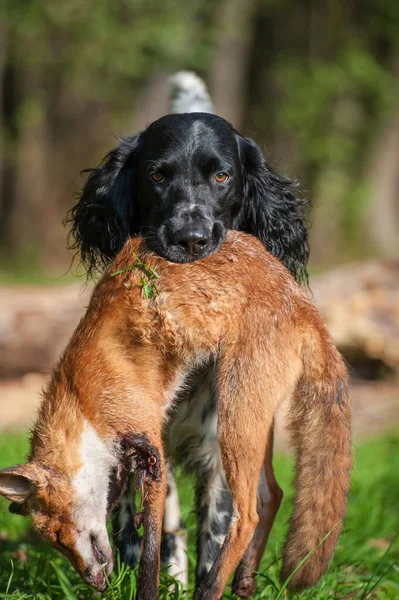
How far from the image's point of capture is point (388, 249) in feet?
72.5

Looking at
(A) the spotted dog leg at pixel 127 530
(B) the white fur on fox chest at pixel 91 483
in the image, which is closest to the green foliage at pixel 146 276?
(B) the white fur on fox chest at pixel 91 483

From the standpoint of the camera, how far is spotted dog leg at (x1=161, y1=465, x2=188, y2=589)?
188 inches

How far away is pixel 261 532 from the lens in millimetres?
4102

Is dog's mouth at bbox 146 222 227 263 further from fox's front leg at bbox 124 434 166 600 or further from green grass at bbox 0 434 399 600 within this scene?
green grass at bbox 0 434 399 600

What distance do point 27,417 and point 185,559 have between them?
491cm

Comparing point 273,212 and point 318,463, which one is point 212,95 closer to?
point 273,212

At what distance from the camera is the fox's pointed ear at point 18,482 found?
3.54 meters

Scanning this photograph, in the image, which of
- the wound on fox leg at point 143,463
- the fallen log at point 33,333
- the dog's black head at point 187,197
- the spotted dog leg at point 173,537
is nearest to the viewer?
the wound on fox leg at point 143,463

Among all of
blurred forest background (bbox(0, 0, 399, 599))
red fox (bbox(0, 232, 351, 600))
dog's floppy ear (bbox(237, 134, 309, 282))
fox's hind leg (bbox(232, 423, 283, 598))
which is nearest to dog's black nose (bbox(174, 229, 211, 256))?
red fox (bbox(0, 232, 351, 600))

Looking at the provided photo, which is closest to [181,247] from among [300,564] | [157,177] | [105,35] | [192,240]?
[192,240]

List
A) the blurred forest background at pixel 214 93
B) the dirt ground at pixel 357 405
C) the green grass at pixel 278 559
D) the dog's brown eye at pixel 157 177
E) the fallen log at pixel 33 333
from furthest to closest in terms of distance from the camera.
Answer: the blurred forest background at pixel 214 93
the fallen log at pixel 33 333
the dirt ground at pixel 357 405
the dog's brown eye at pixel 157 177
the green grass at pixel 278 559

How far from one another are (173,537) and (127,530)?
0.31 m

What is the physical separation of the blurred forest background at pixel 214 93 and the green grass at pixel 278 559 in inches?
497

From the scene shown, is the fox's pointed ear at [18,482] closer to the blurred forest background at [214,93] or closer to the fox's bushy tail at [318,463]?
the fox's bushy tail at [318,463]
